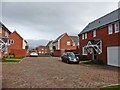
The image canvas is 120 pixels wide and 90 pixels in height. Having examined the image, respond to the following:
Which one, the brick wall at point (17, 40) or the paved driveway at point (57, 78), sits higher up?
the brick wall at point (17, 40)

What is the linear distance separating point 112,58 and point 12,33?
36381 millimetres

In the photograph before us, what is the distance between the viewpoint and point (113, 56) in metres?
23.5

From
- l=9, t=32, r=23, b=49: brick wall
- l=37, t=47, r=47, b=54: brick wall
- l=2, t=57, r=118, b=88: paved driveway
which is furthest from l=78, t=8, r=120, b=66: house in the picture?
l=37, t=47, r=47, b=54: brick wall

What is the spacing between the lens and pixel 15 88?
31.7 ft

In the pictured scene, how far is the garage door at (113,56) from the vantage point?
22.5 m

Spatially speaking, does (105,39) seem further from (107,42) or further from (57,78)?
(57,78)

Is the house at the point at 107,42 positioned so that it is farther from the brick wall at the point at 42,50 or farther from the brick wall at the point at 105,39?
the brick wall at the point at 42,50

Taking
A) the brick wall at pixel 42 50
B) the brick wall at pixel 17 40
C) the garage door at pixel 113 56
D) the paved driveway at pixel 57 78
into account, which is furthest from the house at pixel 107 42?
the brick wall at pixel 42 50

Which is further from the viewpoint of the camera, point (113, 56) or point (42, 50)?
point (42, 50)

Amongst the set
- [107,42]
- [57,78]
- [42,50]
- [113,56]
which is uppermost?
[107,42]

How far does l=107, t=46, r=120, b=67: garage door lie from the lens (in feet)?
73.7

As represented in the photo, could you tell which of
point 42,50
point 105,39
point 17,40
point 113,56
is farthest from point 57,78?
point 42,50

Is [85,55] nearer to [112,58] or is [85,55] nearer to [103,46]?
[103,46]

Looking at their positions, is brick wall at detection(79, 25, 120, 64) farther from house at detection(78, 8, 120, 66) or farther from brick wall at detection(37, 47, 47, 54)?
brick wall at detection(37, 47, 47, 54)
